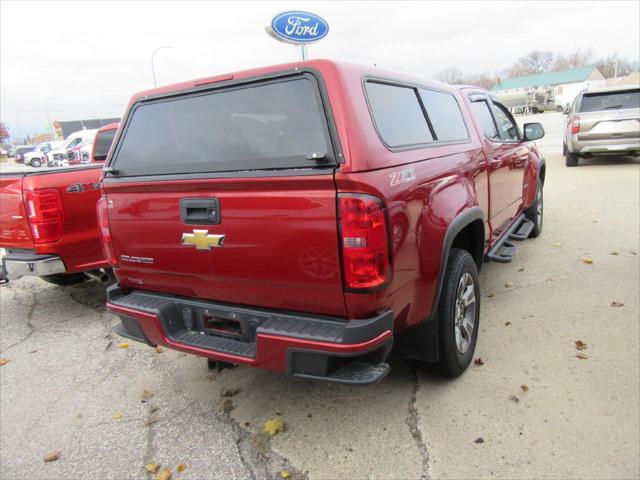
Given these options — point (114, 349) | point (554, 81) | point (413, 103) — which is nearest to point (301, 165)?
point (413, 103)

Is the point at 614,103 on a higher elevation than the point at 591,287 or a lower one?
higher

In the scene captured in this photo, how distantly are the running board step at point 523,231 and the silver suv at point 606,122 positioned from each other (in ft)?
21.8

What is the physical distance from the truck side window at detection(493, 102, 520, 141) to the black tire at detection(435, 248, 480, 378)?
2226 mm

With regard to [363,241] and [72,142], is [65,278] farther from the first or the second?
[72,142]

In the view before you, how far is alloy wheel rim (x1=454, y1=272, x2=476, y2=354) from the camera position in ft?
10.1

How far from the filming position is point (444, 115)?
3518 mm

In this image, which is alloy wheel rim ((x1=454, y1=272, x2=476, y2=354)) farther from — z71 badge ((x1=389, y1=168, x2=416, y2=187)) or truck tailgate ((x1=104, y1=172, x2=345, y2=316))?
truck tailgate ((x1=104, y1=172, x2=345, y2=316))

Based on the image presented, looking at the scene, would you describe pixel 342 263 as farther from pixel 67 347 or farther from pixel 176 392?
pixel 67 347

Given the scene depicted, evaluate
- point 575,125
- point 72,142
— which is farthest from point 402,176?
point 72,142

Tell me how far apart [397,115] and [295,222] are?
991 mm

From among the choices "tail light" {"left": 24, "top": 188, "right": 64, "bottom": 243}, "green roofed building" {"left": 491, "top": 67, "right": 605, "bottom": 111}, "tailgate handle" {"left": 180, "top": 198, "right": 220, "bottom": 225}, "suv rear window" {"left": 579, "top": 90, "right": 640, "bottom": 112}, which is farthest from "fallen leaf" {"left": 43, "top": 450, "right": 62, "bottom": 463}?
"green roofed building" {"left": 491, "top": 67, "right": 605, "bottom": 111}

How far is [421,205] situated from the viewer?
8.23 ft

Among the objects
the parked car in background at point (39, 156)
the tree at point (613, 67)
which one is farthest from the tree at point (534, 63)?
the parked car in background at point (39, 156)

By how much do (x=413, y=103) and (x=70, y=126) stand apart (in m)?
83.8
